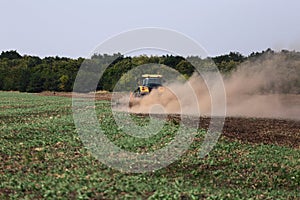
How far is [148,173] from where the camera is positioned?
41.5 feet

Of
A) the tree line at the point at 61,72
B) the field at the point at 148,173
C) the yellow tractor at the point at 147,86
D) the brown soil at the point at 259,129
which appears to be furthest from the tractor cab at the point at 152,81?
the tree line at the point at 61,72

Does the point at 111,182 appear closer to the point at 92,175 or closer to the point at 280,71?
the point at 92,175

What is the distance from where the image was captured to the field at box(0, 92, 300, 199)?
10.7m

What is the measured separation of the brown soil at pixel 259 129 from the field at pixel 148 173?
0.06m

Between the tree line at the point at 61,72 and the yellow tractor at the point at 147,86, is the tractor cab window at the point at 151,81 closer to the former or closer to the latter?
the yellow tractor at the point at 147,86

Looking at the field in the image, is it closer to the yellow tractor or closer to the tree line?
the yellow tractor

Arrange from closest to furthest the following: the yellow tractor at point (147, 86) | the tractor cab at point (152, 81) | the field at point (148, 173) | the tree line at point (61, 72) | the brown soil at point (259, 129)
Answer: the field at point (148, 173) → the brown soil at point (259, 129) → the yellow tractor at point (147, 86) → the tractor cab at point (152, 81) → the tree line at point (61, 72)

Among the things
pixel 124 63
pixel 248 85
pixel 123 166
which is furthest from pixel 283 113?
pixel 124 63

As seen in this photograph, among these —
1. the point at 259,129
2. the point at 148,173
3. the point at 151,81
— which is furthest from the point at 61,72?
the point at 148,173

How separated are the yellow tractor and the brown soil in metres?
6.64

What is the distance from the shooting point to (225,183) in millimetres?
12797

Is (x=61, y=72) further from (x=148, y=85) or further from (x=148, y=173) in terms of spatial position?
(x=148, y=173)

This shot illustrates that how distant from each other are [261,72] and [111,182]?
65.5 feet

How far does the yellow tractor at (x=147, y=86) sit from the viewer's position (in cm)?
3084
